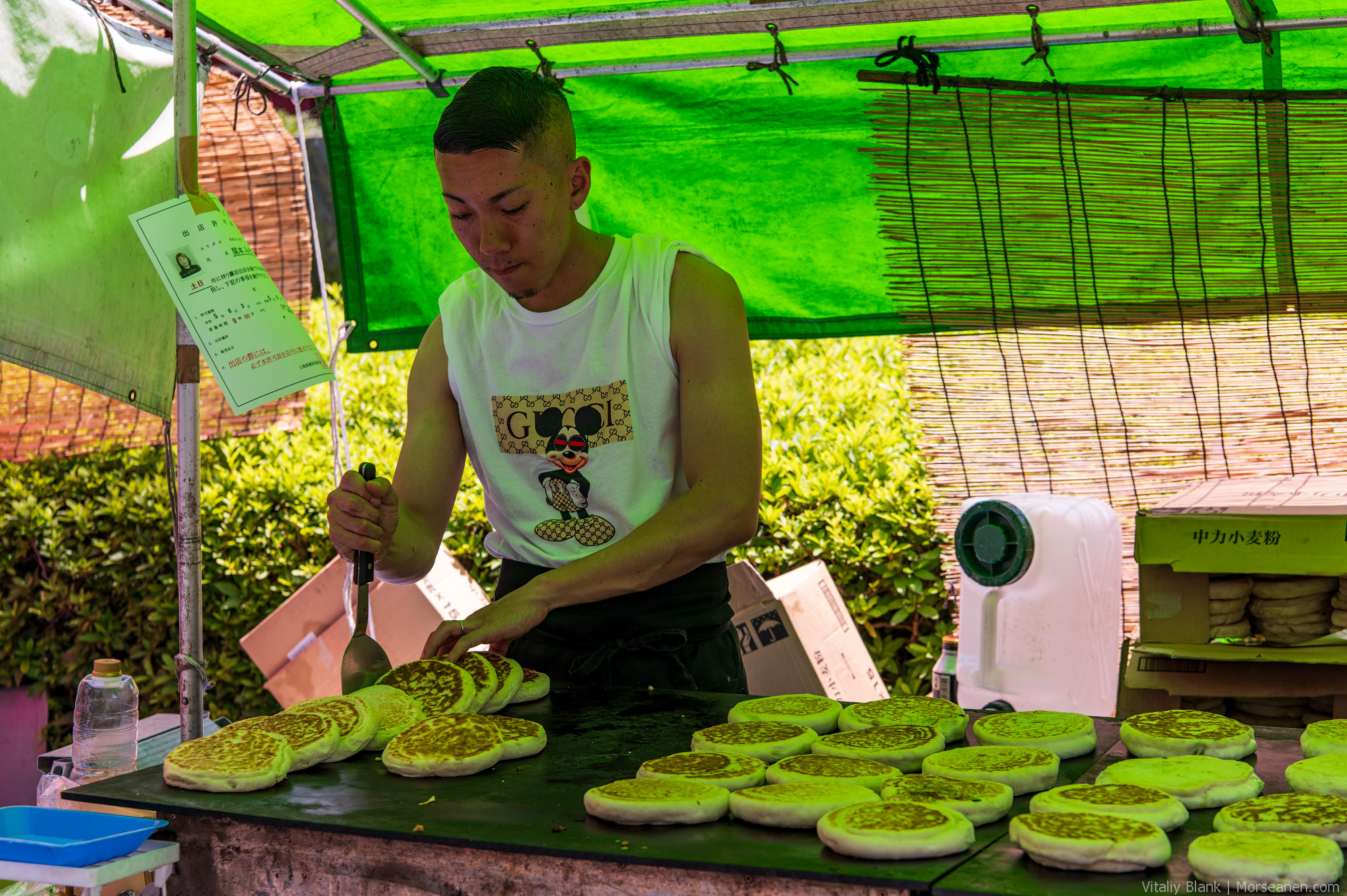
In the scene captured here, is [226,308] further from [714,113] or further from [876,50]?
[876,50]

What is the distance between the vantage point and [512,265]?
230 cm

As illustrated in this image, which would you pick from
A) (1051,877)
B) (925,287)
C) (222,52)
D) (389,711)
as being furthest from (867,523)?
(1051,877)

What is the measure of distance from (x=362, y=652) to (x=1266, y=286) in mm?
2571

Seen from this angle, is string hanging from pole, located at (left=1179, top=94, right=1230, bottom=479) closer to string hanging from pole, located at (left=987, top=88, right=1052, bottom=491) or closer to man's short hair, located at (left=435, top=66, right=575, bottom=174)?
string hanging from pole, located at (left=987, top=88, right=1052, bottom=491)

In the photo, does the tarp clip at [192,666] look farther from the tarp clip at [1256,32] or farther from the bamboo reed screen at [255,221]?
the tarp clip at [1256,32]

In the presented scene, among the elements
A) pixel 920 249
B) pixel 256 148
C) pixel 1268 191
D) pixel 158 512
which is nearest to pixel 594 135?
pixel 920 249

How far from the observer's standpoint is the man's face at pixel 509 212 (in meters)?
2.20

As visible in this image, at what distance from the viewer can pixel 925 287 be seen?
346cm

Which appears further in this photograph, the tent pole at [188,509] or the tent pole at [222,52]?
the tent pole at [222,52]

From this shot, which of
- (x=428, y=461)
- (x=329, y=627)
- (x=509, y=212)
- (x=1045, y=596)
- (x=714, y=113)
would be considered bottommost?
(x=329, y=627)

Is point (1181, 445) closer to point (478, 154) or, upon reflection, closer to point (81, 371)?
point (478, 154)

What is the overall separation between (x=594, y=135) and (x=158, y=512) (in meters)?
2.92

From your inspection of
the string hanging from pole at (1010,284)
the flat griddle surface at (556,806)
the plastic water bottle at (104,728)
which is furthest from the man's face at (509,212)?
the string hanging from pole at (1010,284)

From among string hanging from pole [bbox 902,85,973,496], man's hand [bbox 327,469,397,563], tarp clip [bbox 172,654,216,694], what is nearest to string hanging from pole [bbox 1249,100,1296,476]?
string hanging from pole [bbox 902,85,973,496]
